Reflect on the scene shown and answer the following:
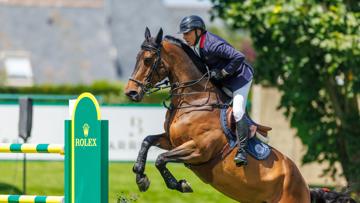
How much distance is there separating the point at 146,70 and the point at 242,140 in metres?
1.12

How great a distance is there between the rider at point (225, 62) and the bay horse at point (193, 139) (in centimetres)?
13

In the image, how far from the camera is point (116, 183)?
1655 centimetres

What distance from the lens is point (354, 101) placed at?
51.9ft

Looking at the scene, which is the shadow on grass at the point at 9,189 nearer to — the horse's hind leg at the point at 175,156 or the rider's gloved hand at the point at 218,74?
the horse's hind leg at the point at 175,156

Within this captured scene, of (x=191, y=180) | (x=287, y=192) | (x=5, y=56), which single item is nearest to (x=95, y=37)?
(x=5, y=56)

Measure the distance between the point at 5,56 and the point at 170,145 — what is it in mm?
32774

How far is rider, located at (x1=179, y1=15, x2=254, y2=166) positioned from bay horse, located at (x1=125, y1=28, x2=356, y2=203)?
0.13m

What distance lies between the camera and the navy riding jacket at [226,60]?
9188 millimetres

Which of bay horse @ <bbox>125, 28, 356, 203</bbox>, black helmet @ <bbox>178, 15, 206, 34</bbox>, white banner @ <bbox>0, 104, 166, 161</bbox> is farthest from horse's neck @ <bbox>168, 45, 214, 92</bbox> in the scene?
white banner @ <bbox>0, 104, 166, 161</bbox>

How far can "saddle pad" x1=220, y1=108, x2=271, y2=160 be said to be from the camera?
9.37 m

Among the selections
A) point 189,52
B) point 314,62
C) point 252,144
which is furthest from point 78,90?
point 252,144

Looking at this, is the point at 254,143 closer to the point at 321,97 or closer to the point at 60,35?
the point at 321,97

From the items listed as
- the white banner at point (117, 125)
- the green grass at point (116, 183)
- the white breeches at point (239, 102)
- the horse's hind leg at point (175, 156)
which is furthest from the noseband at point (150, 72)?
the white banner at point (117, 125)

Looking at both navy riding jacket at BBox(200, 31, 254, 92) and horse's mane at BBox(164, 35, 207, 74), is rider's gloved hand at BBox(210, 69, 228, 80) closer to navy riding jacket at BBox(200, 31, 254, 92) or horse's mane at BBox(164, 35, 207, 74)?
navy riding jacket at BBox(200, 31, 254, 92)
